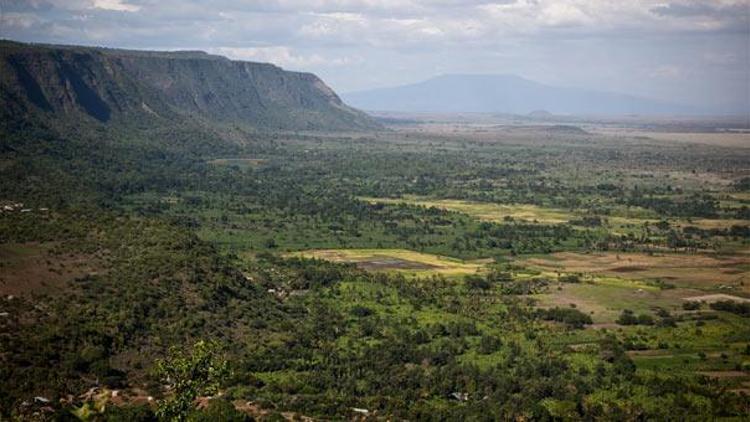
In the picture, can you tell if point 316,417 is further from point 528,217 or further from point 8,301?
point 528,217

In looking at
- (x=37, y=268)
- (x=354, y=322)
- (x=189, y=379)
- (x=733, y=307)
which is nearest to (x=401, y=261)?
(x=354, y=322)

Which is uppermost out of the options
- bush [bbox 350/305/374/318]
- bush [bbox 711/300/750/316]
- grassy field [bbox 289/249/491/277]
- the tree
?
the tree

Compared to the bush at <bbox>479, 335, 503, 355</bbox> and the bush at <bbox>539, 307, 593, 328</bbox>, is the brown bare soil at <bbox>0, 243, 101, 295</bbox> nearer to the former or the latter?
the bush at <bbox>479, 335, 503, 355</bbox>

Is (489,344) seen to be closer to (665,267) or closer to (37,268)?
(37,268)

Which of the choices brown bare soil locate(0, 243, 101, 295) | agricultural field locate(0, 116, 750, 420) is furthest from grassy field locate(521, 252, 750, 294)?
brown bare soil locate(0, 243, 101, 295)

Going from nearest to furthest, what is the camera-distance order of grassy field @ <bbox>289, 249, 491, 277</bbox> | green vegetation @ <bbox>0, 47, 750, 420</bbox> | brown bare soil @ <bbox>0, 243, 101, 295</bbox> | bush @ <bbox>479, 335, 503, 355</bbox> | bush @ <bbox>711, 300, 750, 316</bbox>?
green vegetation @ <bbox>0, 47, 750, 420</bbox>
brown bare soil @ <bbox>0, 243, 101, 295</bbox>
bush @ <bbox>479, 335, 503, 355</bbox>
bush @ <bbox>711, 300, 750, 316</bbox>
grassy field @ <bbox>289, 249, 491, 277</bbox>

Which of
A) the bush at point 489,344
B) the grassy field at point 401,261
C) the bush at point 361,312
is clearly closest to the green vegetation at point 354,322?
the bush at point 489,344

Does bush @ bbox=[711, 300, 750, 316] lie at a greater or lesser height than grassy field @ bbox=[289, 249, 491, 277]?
greater

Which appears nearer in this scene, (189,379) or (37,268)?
(189,379)
